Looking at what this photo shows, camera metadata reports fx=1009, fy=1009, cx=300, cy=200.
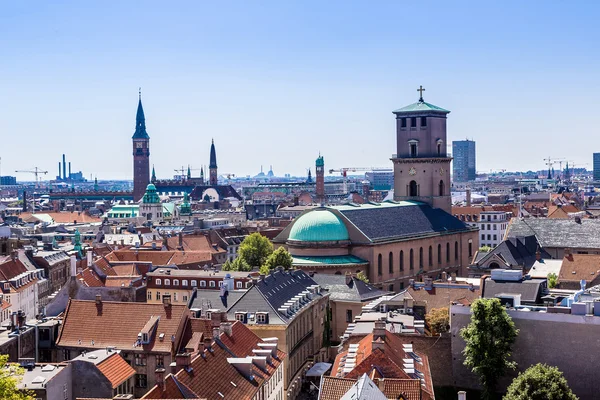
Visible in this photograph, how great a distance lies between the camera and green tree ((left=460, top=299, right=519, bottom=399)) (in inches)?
2269

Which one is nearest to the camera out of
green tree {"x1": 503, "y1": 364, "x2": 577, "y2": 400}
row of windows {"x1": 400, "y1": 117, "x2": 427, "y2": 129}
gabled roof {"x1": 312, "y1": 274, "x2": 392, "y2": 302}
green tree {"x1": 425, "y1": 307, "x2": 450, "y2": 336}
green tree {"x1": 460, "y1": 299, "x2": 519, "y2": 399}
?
green tree {"x1": 503, "y1": 364, "x2": 577, "y2": 400}

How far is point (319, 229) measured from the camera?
110438mm

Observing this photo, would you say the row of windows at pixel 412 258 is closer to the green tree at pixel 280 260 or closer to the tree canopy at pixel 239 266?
the green tree at pixel 280 260

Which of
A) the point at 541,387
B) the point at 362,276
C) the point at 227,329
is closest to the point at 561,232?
the point at 362,276

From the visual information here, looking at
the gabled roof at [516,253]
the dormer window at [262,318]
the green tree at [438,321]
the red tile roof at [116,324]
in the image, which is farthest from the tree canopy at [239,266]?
the red tile roof at [116,324]

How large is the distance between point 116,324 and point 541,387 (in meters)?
Answer: 26.2

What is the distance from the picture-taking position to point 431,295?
7956 centimetres

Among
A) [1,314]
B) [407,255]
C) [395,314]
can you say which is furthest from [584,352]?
[407,255]

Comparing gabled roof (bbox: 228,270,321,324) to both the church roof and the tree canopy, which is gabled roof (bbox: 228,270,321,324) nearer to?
the tree canopy

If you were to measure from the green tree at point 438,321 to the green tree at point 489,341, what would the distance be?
7.17m

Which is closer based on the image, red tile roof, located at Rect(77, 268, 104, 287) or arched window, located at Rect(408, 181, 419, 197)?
red tile roof, located at Rect(77, 268, 104, 287)

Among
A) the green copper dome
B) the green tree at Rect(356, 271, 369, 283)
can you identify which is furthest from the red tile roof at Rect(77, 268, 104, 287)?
the green tree at Rect(356, 271, 369, 283)

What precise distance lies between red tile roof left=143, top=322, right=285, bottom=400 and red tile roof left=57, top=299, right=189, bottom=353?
4.29 m

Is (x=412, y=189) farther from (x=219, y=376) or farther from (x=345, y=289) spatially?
(x=219, y=376)
